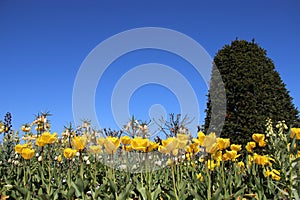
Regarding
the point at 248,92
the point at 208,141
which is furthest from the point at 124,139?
the point at 248,92

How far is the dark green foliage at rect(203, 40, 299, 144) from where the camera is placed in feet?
27.9

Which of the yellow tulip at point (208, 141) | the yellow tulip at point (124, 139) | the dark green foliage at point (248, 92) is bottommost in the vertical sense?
the yellow tulip at point (208, 141)

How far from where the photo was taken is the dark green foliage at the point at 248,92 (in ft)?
27.9

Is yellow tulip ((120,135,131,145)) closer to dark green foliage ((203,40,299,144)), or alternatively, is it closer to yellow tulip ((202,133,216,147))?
yellow tulip ((202,133,216,147))

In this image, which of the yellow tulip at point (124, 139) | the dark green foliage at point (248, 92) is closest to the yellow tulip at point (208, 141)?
the yellow tulip at point (124, 139)

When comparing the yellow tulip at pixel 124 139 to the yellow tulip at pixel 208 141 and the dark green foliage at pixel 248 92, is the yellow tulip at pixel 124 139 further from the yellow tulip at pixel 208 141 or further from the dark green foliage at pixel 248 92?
the dark green foliage at pixel 248 92

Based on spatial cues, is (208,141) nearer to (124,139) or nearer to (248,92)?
(124,139)

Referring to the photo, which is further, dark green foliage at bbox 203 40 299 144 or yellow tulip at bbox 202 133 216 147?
dark green foliage at bbox 203 40 299 144

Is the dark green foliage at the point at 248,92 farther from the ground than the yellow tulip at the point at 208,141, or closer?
farther from the ground

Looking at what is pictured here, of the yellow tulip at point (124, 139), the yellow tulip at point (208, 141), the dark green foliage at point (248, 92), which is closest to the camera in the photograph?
the yellow tulip at point (208, 141)

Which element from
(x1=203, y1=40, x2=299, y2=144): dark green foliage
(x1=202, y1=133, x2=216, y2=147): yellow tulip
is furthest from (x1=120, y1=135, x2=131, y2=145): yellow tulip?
(x1=203, y1=40, x2=299, y2=144): dark green foliage

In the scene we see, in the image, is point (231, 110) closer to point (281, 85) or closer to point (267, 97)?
point (267, 97)

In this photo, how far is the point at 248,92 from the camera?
8.85m

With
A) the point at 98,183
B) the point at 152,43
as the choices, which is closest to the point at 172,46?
the point at 152,43
